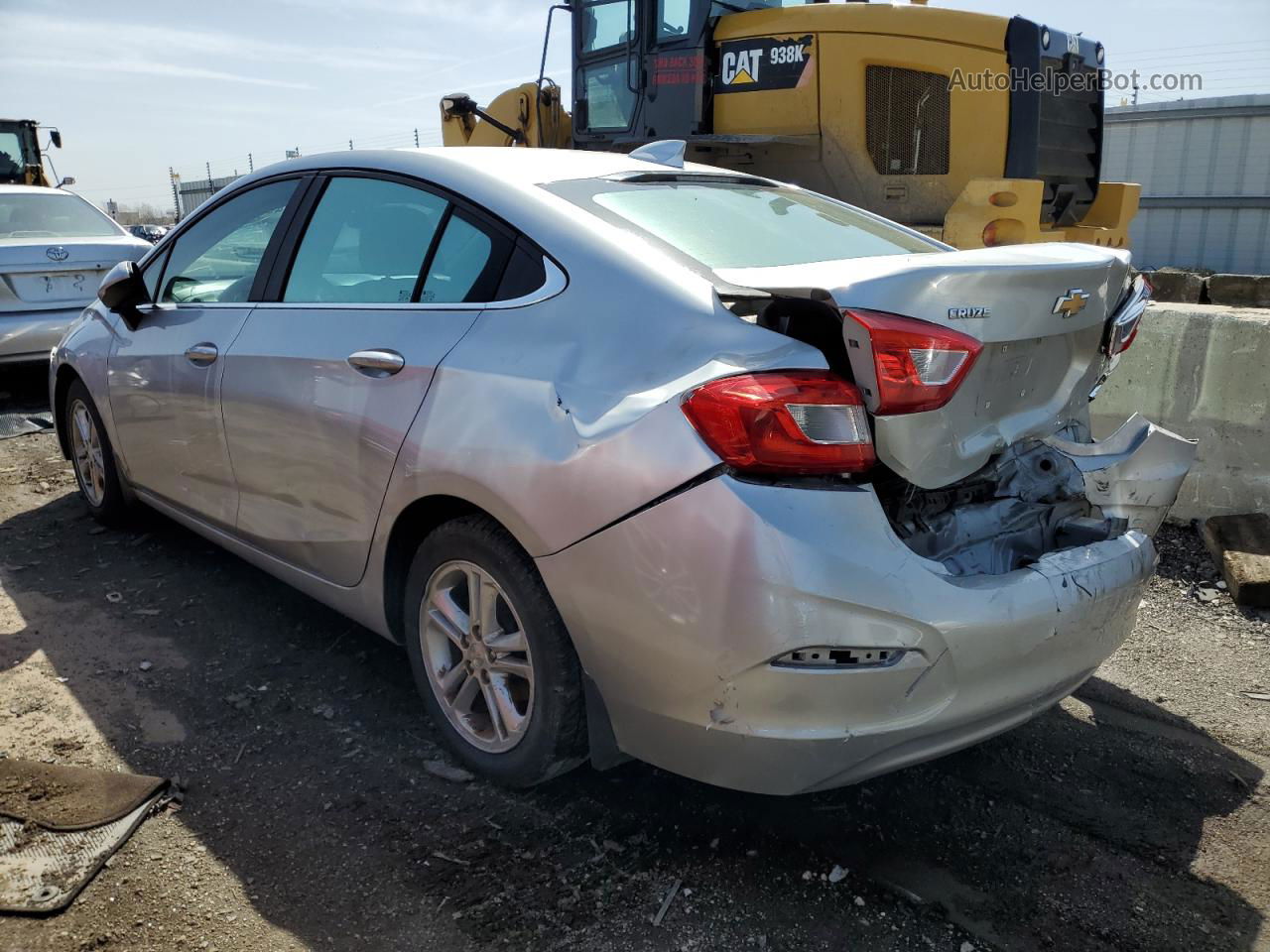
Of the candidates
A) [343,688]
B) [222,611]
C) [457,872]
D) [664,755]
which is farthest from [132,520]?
[664,755]

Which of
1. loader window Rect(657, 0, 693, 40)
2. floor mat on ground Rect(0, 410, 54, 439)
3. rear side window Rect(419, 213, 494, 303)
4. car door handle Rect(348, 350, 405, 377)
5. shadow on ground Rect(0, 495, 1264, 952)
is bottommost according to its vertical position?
shadow on ground Rect(0, 495, 1264, 952)

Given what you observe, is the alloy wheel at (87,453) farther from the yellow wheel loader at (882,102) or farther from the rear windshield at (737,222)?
the yellow wheel loader at (882,102)

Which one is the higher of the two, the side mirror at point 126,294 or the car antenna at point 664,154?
the car antenna at point 664,154

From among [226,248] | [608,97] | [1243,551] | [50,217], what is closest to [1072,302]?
[1243,551]

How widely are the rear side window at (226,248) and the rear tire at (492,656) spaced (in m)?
1.47

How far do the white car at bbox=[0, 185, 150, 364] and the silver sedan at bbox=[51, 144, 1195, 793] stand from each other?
205 inches

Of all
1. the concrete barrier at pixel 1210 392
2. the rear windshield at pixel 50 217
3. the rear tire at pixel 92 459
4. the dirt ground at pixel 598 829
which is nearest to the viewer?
the dirt ground at pixel 598 829

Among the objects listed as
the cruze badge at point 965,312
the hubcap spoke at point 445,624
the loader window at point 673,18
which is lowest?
the hubcap spoke at point 445,624

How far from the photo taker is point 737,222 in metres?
2.99

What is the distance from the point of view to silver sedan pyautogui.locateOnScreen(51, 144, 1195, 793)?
214 cm

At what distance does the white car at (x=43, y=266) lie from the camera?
299 inches

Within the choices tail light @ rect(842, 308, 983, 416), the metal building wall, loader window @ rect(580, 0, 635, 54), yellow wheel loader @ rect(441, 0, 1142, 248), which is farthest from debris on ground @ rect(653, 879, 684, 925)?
the metal building wall

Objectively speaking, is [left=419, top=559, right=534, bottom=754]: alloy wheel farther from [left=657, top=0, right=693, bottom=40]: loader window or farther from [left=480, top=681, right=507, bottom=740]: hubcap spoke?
[left=657, top=0, right=693, bottom=40]: loader window

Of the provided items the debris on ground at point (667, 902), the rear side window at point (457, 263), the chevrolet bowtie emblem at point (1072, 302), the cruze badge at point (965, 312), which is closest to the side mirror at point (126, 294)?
the rear side window at point (457, 263)
